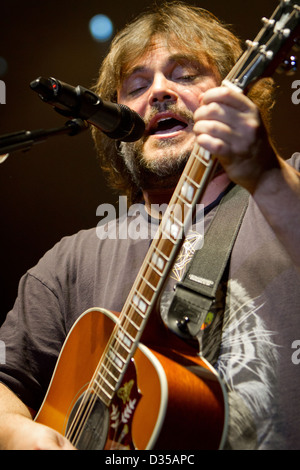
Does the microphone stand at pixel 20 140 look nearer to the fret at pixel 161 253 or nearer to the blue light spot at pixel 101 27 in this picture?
the fret at pixel 161 253

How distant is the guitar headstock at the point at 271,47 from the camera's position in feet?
3.38

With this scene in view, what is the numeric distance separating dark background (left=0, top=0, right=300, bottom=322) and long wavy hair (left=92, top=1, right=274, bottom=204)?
21cm

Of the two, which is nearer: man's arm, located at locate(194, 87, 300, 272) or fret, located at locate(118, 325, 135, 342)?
man's arm, located at locate(194, 87, 300, 272)

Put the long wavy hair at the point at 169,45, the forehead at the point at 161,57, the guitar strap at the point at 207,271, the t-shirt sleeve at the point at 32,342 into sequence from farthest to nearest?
the long wavy hair at the point at 169,45 → the forehead at the point at 161,57 → the t-shirt sleeve at the point at 32,342 → the guitar strap at the point at 207,271

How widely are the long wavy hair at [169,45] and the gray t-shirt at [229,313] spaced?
624 mm

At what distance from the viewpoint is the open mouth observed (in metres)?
1.86

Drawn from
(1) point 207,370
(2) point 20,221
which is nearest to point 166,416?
(1) point 207,370

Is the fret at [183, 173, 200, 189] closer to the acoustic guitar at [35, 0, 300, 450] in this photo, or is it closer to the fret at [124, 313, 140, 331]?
the acoustic guitar at [35, 0, 300, 450]

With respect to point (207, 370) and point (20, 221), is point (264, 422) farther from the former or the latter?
point (20, 221)

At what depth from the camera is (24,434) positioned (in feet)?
3.88

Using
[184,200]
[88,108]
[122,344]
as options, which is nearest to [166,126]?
Result: [88,108]

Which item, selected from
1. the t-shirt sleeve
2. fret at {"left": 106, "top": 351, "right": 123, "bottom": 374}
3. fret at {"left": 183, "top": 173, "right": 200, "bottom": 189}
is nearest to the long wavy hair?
the t-shirt sleeve

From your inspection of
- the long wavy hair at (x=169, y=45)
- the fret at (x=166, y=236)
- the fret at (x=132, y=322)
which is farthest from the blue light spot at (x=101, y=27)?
the fret at (x=132, y=322)

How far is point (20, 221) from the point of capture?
297 cm
